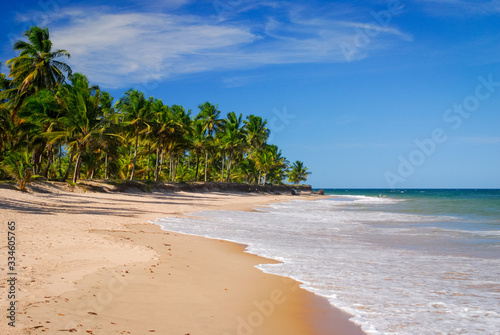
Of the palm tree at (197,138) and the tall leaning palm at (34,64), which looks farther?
the palm tree at (197,138)

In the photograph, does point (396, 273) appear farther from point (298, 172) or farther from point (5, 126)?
point (298, 172)

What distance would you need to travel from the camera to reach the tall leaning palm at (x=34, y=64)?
103 feet

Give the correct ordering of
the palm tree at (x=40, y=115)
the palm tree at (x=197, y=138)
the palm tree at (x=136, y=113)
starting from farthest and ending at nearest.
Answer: the palm tree at (x=197, y=138) → the palm tree at (x=136, y=113) → the palm tree at (x=40, y=115)

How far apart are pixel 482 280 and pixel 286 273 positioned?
11.5 ft

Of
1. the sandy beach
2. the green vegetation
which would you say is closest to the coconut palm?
the green vegetation

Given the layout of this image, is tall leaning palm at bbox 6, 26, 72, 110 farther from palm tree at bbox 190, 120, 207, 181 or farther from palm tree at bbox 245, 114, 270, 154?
palm tree at bbox 245, 114, 270, 154

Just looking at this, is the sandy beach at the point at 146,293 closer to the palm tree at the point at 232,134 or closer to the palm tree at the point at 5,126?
the palm tree at the point at 5,126

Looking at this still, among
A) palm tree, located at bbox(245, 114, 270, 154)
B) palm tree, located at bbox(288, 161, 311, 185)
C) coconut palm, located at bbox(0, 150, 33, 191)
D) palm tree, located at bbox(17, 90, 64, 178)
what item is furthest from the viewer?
palm tree, located at bbox(288, 161, 311, 185)

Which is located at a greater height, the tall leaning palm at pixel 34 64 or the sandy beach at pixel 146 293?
the tall leaning palm at pixel 34 64

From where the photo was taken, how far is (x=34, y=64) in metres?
31.8

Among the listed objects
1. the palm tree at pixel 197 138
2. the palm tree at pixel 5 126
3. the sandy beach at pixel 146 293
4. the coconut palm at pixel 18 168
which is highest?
the palm tree at pixel 197 138

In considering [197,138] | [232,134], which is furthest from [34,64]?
[232,134]

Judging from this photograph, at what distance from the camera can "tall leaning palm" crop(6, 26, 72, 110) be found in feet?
103

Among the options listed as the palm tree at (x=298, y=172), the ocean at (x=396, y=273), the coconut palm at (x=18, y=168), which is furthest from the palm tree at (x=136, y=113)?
the palm tree at (x=298, y=172)
